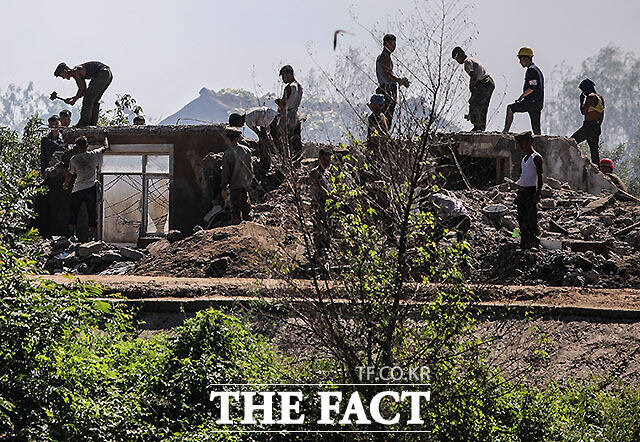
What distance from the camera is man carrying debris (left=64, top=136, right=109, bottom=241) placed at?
49.2 ft

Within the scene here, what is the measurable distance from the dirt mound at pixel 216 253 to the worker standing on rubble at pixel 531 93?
5342mm

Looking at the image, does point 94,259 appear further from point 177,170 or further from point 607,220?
point 607,220

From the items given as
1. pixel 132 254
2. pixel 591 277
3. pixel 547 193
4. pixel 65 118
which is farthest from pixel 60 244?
pixel 591 277

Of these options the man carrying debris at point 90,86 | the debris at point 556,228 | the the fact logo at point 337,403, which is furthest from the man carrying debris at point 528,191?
the man carrying debris at point 90,86

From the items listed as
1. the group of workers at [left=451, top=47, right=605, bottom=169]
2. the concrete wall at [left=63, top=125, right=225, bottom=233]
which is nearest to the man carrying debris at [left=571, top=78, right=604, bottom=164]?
the group of workers at [left=451, top=47, right=605, bottom=169]

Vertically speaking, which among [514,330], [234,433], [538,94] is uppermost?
[538,94]

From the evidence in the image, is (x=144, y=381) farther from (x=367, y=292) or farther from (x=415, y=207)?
(x=415, y=207)

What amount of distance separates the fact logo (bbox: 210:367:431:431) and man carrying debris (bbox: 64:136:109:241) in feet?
26.4

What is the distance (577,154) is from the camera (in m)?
16.8

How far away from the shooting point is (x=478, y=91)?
16.8 meters

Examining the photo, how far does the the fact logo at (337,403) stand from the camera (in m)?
7.20

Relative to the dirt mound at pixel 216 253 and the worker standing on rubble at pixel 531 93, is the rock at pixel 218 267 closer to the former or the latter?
the dirt mound at pixel 216 253

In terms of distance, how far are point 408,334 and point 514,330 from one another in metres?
1.83

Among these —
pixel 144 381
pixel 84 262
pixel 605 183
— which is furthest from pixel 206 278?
pixel 605 183
